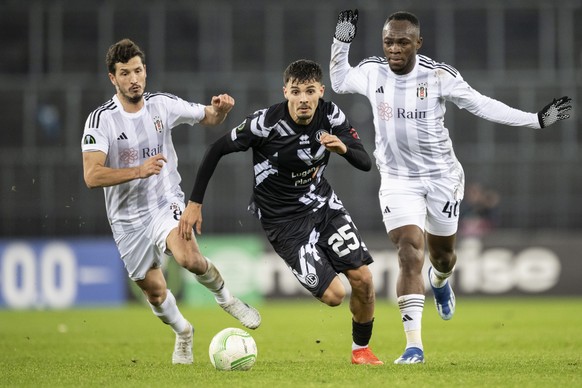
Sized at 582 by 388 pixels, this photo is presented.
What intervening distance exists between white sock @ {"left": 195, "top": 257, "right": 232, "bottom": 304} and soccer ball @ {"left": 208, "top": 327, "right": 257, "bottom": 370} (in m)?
0.82

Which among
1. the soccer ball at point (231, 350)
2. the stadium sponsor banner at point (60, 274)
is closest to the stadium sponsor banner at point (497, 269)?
the stadium sponsor banner at point (60, 274)

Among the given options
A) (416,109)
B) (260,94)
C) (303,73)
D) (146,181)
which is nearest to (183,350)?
(146,181)

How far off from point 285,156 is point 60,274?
11.3 meters

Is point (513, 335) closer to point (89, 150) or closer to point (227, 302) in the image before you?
point (227, 302)

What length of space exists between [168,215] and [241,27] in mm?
13892

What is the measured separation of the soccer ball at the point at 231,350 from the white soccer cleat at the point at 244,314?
31.1 inches

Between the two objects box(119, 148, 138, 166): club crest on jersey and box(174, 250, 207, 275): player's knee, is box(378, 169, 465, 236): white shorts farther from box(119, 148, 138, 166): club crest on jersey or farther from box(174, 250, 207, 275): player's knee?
box(119, 148, 138, 166): club crest on jersey

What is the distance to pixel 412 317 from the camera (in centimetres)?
850

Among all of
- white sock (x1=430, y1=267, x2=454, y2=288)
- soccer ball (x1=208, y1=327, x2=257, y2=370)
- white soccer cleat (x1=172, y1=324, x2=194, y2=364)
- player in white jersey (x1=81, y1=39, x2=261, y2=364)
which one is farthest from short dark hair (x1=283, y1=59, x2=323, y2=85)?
white sock (x1=430, y1=267, x2=454, y2=288)

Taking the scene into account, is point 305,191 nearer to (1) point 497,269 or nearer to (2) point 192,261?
(2) point 192,261

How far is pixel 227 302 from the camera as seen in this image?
9.07 m

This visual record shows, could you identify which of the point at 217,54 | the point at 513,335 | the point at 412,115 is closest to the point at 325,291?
the point at 412,115

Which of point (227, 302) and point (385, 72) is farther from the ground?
point (385, 72)

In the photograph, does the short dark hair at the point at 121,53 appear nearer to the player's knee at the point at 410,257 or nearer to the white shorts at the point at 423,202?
the white shorts at the point at 423,202
